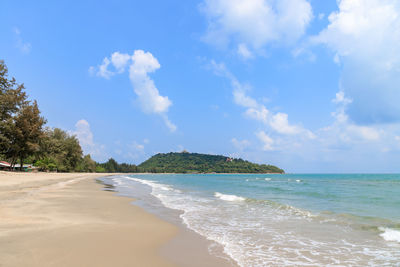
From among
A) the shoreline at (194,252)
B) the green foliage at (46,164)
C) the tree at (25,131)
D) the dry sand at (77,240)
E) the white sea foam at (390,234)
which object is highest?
the tree at (25,131)

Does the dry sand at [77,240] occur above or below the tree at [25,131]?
below

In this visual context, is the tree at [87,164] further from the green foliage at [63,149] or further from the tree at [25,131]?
the tree at [25,131]

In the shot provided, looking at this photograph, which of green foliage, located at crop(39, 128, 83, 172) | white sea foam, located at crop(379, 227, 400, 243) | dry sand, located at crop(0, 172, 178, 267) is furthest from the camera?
green foliage, located at crop(39, 128, 83, 172)

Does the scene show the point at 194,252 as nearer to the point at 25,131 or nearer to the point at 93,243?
the point at 93,243

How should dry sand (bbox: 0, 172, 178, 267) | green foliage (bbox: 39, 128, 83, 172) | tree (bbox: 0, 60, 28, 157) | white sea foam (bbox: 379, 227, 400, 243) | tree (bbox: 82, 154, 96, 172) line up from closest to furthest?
dry sand (bbox: 0, 172, 178, 267) → white sea foam (bbox: 379, 227, 400, 243) → tree (bbox: 0, 60, 28, 157) → green foliage (bbox: 39, 128, 83, 172) → tree (bbox: 82, 154, 96, 172)

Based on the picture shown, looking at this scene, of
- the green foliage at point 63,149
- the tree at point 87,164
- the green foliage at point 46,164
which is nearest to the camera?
the green foliage at point 46,164

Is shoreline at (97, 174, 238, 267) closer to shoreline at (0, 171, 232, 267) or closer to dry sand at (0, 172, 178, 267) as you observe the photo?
shoreline at (0, 171, 232, 267)

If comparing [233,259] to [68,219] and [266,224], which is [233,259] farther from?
[68,219]

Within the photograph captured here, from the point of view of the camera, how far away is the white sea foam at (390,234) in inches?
317

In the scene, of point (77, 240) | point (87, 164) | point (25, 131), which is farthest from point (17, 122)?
point (87, 164)

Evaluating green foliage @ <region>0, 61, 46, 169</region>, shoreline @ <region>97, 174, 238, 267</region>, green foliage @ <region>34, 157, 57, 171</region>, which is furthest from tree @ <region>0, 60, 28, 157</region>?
shoreline @ <region>97, 174, 238, 267</region>

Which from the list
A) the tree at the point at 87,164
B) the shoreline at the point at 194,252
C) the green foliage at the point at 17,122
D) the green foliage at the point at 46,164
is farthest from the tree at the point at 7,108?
the tree at the point at 87,164

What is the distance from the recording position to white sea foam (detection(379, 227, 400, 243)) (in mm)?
8041

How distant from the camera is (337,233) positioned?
8773 mm
